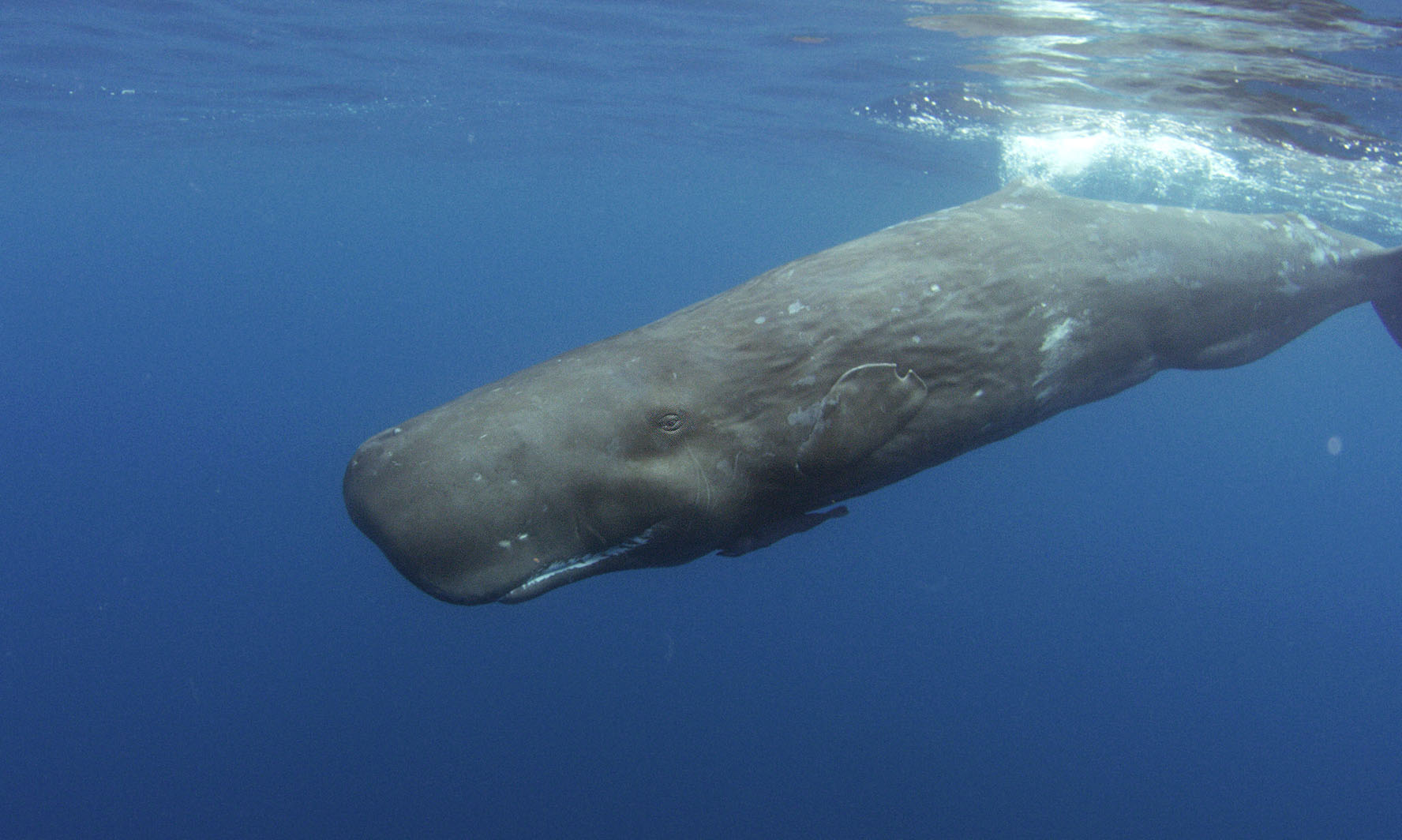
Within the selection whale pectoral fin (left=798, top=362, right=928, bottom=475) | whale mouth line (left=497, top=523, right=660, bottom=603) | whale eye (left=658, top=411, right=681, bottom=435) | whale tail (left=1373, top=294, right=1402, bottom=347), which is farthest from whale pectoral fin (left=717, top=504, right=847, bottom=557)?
whale tail (left=1373, top=294, right=1402, bottom=347)

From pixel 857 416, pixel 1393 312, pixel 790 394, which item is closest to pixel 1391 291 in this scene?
pixel 1393 312

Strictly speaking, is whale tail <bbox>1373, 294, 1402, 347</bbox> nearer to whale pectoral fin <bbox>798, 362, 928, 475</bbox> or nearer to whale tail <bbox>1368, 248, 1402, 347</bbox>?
whale tail <bbox>1368, 248, 1402, 347</bbox>

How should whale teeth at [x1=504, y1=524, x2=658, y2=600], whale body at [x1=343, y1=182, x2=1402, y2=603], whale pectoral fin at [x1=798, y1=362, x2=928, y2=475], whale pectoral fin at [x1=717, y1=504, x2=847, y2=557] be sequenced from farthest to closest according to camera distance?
whale pectoral fin at [x1=717, y1=504, x2=847, y2=557], whale pectoral fin at [x1=798, y1=362, x2=928, y2=475], whale teeth at [x1=504, y1=524, x2=658, y2=600], whale body at [x1=343, y1=182, x2=1402, y2=603]

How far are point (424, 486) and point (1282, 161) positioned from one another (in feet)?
73.7

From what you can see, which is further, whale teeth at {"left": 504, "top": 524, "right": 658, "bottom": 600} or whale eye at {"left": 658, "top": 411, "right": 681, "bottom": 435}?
whale eye at {"left": 658, "top": 411, "right": 681, "bottom": 435}

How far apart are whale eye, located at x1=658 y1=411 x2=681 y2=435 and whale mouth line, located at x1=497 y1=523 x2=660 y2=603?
1.69 feet

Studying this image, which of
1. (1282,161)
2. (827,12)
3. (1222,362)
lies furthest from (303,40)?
(1282,161)

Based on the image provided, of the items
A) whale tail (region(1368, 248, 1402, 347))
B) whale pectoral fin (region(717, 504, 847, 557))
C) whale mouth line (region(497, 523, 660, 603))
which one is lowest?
whale pectoral fin (region(717, 504, 847, 557))

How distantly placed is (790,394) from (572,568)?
1518 millimetres

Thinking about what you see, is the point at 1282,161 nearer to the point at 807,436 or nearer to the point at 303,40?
the point at 807,436

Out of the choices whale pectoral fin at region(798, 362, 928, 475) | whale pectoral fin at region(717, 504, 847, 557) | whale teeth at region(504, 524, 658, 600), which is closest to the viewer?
whale teeth at region(504, 524, 658, 600)

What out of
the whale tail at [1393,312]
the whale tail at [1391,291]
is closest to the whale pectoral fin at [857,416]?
the whale tail at [1391,291]

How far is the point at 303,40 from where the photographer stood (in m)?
18.5

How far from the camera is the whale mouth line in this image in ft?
12.1
